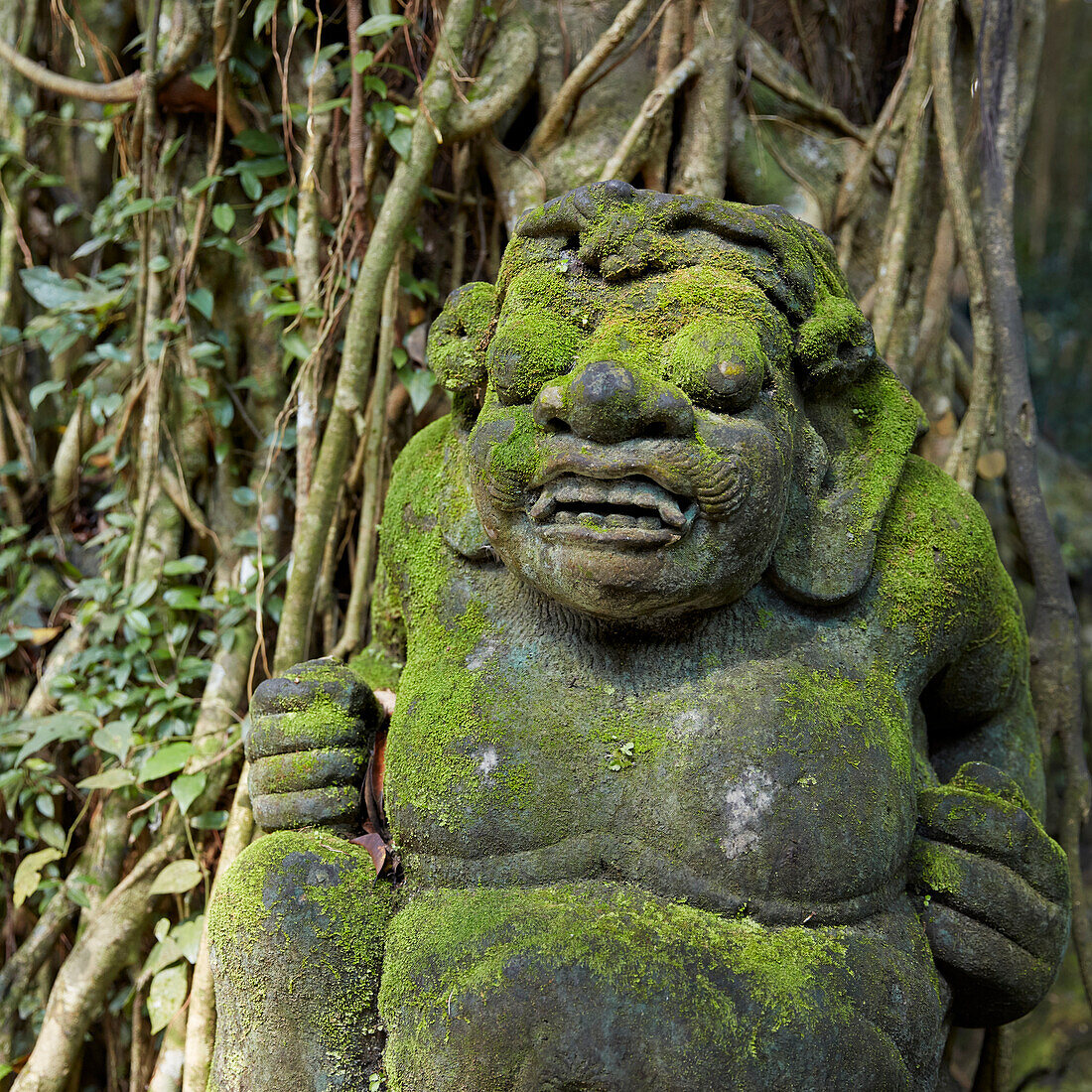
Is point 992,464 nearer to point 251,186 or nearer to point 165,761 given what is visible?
point 251,186

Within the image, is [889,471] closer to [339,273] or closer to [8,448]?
[339,273]

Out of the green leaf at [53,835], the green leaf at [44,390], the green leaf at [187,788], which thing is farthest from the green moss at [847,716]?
the green leaf at [44,390]

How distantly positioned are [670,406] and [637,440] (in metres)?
0.06

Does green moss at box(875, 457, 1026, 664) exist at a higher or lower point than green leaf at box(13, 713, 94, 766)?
higher

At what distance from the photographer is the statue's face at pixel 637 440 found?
1.41 meters

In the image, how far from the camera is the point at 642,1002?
1.34 m

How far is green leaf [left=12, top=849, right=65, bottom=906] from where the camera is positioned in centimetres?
267

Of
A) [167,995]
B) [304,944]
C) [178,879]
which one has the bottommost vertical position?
[167,995]

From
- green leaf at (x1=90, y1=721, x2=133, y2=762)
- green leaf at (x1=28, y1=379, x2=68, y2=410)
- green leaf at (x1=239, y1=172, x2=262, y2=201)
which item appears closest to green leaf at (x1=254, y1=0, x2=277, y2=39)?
green leaf at (x1=239, y1=172, x2=262, y2=201)

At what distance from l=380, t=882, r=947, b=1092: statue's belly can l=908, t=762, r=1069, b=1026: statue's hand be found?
11cm

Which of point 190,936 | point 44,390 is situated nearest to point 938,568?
point 190,936

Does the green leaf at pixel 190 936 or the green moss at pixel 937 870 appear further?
the green leaf at pixel 190 936

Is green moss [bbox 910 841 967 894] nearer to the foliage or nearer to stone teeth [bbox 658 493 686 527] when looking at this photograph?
stone teeth [bbox 658 493 686 527]

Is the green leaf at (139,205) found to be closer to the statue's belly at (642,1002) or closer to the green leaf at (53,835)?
the green leaf at (53,835)
